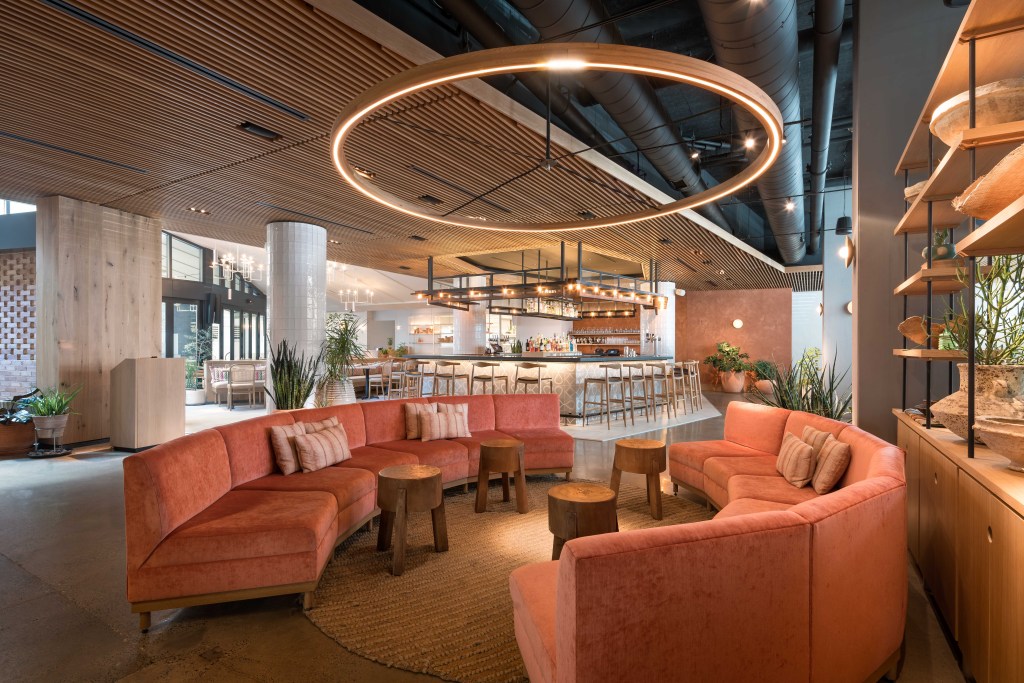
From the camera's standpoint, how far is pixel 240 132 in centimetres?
456

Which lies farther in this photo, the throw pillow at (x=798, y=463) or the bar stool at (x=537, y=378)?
the bar stool at (x=537, y=378)

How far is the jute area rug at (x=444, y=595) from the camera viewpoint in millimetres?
2213

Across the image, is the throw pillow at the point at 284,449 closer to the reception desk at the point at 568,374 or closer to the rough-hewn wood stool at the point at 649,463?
the rough-hewn wood stool at the point at 649,463

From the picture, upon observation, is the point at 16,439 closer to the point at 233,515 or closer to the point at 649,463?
the point at 233,515

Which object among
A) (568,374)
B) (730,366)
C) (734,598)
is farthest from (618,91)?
(730,366)

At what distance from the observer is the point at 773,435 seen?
4.32m

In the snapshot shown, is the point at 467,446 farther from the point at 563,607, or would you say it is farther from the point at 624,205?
the point at 624,205

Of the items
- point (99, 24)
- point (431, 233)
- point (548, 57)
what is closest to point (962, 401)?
point (548, 57)

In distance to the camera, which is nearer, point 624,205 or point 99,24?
point 99,24

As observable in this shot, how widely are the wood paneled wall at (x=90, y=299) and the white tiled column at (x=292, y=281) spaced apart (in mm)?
1644

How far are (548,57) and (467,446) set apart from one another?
320cm

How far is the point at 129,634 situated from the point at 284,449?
1.33 metres

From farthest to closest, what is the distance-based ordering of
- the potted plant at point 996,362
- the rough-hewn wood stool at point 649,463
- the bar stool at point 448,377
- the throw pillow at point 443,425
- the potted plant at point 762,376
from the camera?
the potted plant at point 762,376 → the bar stool at point 448,377 → the throw pillow at point 443,425 → the rough-hewn wood stool at point 649,463 → the potted plant at point 996,362

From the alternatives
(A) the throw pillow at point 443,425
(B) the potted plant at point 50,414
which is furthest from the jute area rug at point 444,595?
(B) the potted plant at point 50,414
